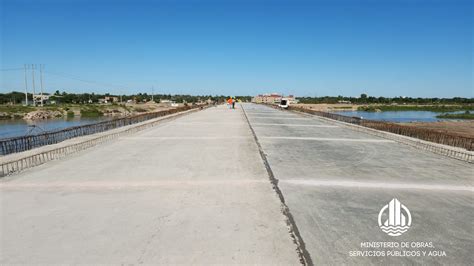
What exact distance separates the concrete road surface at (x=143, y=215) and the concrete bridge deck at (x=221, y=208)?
2cm

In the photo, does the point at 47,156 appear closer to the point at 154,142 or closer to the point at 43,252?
the point at 154,142

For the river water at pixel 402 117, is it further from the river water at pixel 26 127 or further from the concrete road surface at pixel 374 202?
the river water at pixel 26 127

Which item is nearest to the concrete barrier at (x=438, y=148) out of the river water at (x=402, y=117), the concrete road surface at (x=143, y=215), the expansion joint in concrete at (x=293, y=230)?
the concrete road surface at (x=143, y=215)

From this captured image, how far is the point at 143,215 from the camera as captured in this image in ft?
18.4

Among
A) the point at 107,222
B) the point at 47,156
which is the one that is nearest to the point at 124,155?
the point at 47,156

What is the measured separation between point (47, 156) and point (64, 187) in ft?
13.6

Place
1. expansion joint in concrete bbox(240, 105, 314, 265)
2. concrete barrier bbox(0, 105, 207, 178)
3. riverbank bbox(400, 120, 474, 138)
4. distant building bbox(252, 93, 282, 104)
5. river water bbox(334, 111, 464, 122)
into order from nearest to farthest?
expansion joint in concrete bbox(240, 105, 314, 265)
concrete barrier bbox(0, 105, 207, 178)
riverbank bbox(400, 120, 474, 138)
river water bbox(334, 111, 464, 122)
distant building bbox(252, 93, 282, 104)

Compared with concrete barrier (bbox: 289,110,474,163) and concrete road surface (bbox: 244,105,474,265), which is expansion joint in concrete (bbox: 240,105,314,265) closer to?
concrete road surface (bbox: 244,105,474,265)

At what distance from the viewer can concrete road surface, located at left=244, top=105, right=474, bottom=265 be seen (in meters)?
4.39

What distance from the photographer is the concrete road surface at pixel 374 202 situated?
4.39 metres

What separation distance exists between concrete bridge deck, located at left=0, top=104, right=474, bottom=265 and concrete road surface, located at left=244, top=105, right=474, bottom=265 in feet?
0.10

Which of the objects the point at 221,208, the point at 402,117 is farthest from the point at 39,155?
the point at 402,117

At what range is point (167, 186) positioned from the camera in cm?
747

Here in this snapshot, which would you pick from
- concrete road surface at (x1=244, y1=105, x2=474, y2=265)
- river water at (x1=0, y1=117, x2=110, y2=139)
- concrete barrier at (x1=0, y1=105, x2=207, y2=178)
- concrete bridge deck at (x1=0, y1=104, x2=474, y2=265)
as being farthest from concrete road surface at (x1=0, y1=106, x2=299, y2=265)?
river water at (x1=0, y1=117, x2=110, y2=139)
